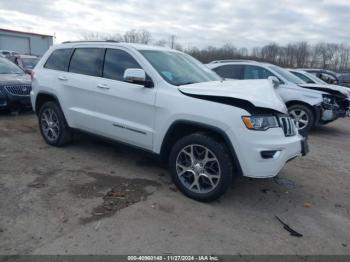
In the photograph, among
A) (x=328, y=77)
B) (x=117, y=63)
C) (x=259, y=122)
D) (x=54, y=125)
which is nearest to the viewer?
(x=259, y=122)

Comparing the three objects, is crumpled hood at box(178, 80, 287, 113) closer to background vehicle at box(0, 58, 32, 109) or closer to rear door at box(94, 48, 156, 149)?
rear door at box(94, 48, 156, 149)

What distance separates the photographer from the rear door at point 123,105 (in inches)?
172

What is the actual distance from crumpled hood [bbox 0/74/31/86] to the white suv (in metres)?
3.12

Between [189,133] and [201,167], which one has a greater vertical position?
[189,133]

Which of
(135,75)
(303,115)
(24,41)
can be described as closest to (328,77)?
(303,115)

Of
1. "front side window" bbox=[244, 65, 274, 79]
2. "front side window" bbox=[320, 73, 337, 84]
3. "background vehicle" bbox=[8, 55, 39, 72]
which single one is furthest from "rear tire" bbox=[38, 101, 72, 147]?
"front side window" bbox=[320, 73, 337, 84]

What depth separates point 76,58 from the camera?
5.45 m

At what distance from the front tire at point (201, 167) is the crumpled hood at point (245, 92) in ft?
1.72

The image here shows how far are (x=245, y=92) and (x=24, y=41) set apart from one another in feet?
128

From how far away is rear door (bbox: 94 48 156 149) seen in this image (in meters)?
4.37

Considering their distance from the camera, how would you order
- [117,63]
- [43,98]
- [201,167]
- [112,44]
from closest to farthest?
[201,167]
[117,63]
[112,44]
[43,98]

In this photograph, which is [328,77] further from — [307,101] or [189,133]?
[189,133]

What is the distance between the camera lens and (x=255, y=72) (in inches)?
362

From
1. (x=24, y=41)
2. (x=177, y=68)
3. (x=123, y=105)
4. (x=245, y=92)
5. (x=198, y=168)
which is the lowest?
(x=198, y=168)
